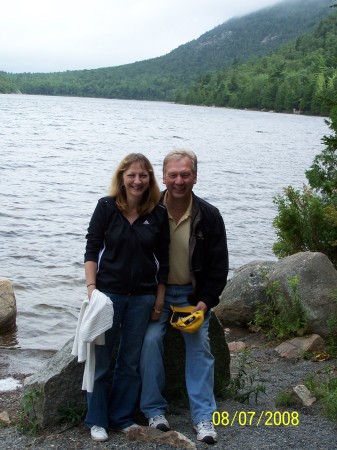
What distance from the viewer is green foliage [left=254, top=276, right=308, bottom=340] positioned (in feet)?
30.2

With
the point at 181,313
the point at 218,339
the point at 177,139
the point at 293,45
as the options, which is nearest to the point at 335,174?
the point at 218,339

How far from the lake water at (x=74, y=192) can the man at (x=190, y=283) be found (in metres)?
5.72

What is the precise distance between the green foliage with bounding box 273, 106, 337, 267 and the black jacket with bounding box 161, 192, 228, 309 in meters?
5.35

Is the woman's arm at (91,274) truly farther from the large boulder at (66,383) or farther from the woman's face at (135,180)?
the large boulder at (66,383)

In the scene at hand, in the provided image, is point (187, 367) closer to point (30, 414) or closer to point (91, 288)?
point (91, 288)

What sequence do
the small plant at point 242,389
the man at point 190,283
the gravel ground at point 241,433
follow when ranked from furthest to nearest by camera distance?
the small plant at point 242,389 < the man at point 190,283 < the gravel ground at point 241,433

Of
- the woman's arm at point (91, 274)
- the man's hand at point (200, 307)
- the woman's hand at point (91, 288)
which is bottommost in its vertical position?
the man's hand at point (200, 307)

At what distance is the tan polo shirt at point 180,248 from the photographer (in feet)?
18.6

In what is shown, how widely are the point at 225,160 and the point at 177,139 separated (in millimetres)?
14848

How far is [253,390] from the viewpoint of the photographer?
6.59m

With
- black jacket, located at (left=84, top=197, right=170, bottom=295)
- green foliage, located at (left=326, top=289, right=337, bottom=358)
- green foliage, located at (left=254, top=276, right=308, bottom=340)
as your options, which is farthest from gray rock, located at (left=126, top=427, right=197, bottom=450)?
green foliage, located at (left=254, top=276, right=308, bottom=340)

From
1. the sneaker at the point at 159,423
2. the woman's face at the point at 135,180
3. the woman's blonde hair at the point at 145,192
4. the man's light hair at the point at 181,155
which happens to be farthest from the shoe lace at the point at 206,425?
the man's light hair at the point at 181,155

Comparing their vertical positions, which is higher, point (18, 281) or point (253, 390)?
point (253, 390)

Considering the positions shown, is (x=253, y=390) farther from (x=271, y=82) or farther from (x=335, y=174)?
(x=271, y=82)
